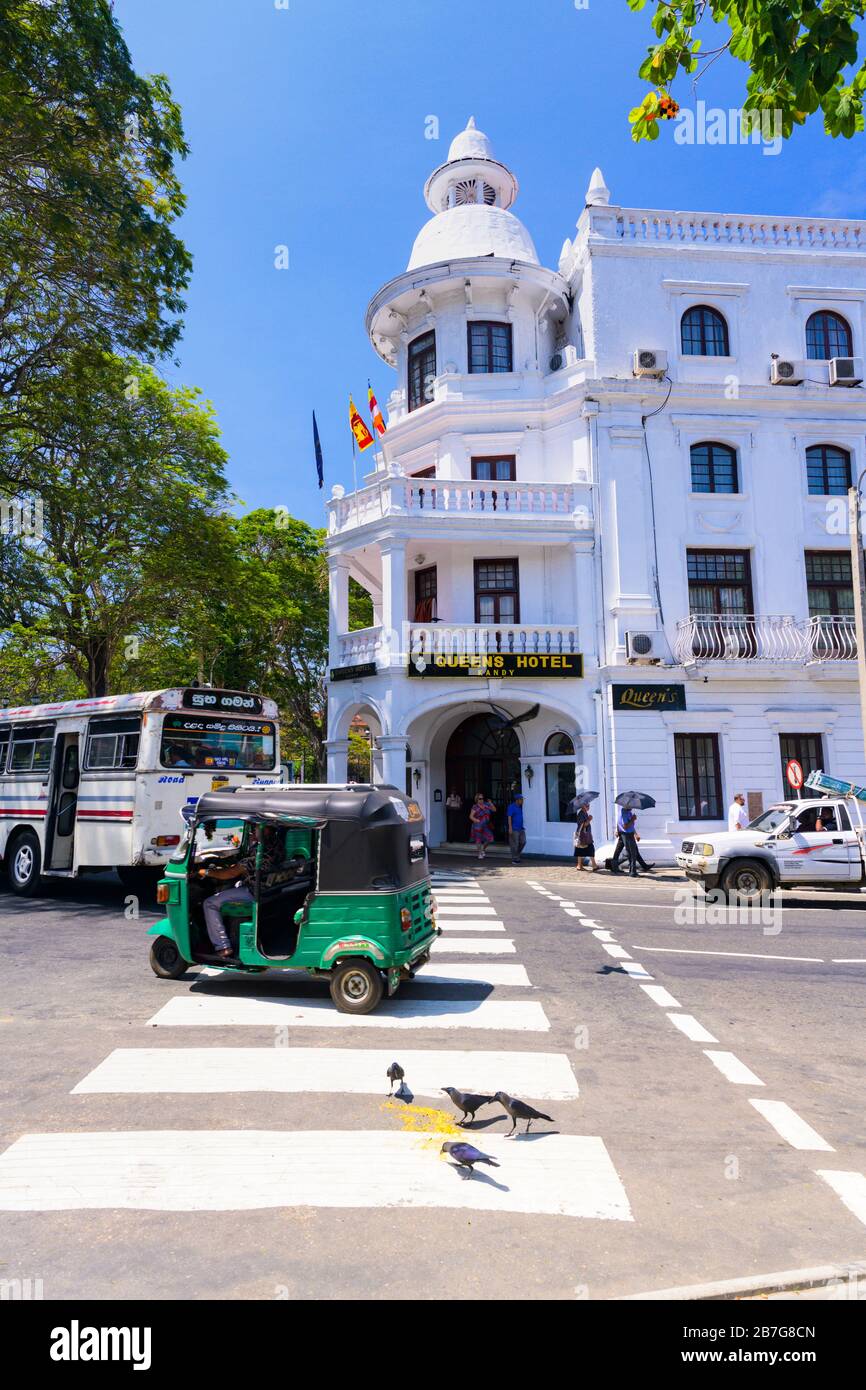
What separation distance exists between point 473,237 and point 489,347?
13.9ft

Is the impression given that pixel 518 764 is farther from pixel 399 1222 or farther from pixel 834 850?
pixel 399 1222

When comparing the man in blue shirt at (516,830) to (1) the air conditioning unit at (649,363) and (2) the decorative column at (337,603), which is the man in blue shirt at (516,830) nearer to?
(2) the decorative column at (337,603)

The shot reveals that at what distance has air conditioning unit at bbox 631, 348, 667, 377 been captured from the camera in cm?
2253

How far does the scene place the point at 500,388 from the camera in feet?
79.8

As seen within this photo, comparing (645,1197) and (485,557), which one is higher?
(485,557)

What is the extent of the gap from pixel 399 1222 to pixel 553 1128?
1.44 m

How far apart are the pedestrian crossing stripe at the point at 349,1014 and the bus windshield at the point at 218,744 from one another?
601cm

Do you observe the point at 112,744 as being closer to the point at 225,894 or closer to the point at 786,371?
the point at 225,894

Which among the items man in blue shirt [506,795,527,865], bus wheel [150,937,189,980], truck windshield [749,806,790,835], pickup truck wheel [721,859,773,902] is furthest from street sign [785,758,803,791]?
bus wheel [150,937,189,980]

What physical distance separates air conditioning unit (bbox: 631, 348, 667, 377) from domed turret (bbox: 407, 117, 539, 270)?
17.5ft

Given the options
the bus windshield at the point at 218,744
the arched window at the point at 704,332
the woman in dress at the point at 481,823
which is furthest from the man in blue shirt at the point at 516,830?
the arched window at the point at 704,332

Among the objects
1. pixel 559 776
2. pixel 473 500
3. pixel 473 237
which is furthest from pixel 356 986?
pixel 473 237

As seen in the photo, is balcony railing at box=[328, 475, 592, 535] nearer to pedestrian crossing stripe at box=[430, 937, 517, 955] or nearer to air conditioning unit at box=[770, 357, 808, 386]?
air conditioning unit at box=[770, 357, 808, 386]
